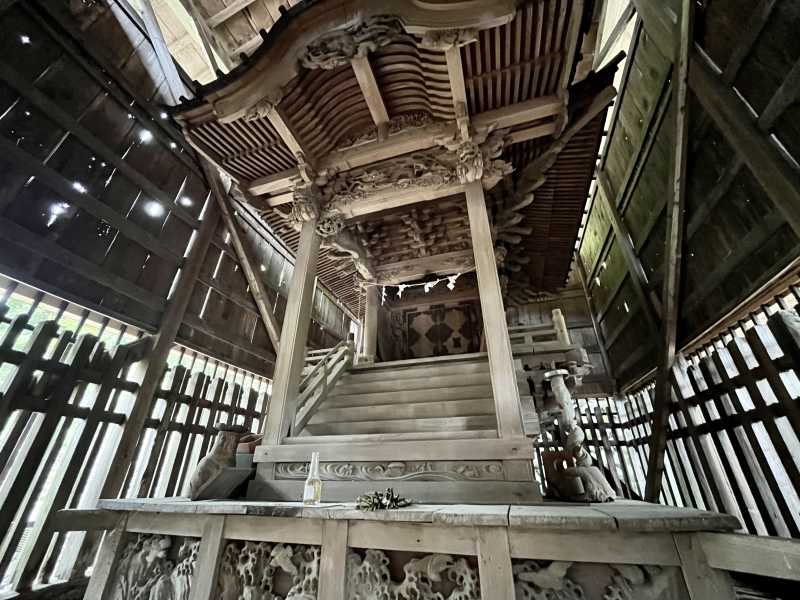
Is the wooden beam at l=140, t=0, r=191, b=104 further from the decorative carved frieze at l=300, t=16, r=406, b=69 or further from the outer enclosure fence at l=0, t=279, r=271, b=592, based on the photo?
the outer enclosure fence at l=0, t=279, r=271, b=592

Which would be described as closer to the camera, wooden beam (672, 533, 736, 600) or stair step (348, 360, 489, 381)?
wooden beam (672, 533, 736, 600)

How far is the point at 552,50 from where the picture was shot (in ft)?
12.5

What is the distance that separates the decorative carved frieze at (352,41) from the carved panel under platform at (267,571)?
512 cm

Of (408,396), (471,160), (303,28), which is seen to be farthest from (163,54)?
(408,396)

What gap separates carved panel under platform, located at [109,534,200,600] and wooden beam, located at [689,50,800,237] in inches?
260

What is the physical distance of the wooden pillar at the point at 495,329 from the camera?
3.16m

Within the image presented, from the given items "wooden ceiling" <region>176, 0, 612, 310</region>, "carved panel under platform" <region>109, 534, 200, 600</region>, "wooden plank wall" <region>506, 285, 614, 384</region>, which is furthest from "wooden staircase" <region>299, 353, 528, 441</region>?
"wooden plank wall" <region>506, 285, 614, 384</region>

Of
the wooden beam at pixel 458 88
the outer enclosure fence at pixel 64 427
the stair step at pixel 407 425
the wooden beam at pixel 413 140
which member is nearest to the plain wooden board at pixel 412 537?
the stair step at pixel 407 425

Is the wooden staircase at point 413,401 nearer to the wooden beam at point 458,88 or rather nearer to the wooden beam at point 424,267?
the wooden beam at point 424,267

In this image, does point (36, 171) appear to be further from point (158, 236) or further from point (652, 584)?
point (652, 584)

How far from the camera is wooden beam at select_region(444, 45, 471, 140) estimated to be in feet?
12.8

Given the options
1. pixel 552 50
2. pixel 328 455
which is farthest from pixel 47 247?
pixel 552 50

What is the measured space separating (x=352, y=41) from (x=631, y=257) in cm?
731

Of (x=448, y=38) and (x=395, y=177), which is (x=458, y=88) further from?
(x=395, y=177)
